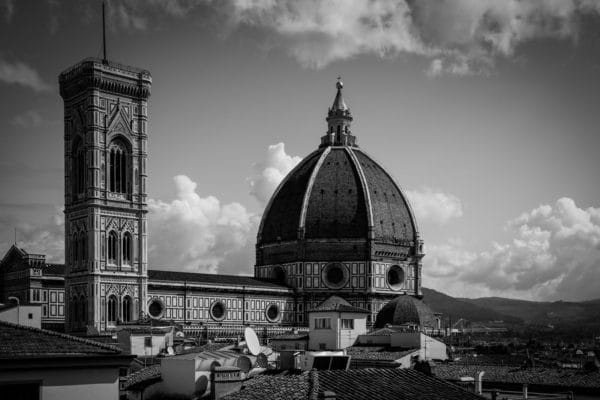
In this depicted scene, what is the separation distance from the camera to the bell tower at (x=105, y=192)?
89.2 m

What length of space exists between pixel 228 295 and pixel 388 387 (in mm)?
85219

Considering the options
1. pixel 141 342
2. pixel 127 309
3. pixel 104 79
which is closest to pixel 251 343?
pixel 141 342

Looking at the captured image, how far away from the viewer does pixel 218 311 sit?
103438mm

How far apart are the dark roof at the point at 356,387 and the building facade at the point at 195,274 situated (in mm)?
69558

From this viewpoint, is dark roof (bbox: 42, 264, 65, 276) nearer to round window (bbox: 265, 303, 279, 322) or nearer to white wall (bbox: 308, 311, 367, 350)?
round window (bbox: 265, 303, 279, 322)

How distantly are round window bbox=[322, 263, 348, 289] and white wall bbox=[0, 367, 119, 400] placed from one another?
10027cm

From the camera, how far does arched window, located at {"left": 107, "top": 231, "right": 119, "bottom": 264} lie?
298 ft

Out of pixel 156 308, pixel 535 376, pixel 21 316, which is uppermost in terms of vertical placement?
pixel 21 316

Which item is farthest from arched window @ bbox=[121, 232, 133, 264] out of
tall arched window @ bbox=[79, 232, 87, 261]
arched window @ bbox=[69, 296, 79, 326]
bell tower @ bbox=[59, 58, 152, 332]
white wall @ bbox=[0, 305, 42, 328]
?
white wall @ bbox=[0, 305, 42, 328]

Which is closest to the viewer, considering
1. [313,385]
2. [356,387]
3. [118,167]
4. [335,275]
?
[313,385]

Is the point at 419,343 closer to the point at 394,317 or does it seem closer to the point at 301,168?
the point at 394,317

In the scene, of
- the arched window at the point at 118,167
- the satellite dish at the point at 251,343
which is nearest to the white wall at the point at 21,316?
the satellite dish at the point at 251,343

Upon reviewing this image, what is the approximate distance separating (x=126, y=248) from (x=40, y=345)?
266 feet

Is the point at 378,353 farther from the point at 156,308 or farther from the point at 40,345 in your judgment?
the point at 40,345
